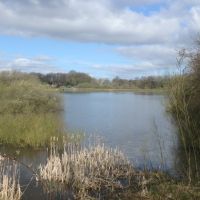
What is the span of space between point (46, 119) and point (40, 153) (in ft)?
10.1

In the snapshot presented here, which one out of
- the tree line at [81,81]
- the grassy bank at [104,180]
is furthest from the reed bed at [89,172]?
the tree line at [81,81]

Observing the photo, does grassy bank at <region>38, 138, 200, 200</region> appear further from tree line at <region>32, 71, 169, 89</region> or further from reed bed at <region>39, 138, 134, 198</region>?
tree line at <region>32, 71, 169, 89</region>

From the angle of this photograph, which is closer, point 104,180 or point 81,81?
point 104,180

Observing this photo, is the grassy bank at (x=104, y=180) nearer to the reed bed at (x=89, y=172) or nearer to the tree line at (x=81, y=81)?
the reed bed at (x=89, y=172)

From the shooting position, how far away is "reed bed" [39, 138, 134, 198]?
1255cm

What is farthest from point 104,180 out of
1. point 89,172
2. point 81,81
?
point 81,81

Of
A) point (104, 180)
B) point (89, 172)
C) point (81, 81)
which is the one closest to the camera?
point (104, 180)

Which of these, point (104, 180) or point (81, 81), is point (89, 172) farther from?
point (81, 81)

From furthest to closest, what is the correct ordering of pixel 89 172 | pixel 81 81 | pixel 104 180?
pixel 81 81, pixel 89 172, pixel 104 180

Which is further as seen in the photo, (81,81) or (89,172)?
(81,81)

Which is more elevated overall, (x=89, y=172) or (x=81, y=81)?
(x=81, y=81)

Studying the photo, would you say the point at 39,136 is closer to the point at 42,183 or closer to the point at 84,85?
the point at 42,183

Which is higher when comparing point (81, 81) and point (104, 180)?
point (81, 81)

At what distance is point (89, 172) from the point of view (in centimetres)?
1407
